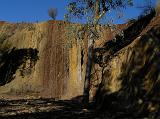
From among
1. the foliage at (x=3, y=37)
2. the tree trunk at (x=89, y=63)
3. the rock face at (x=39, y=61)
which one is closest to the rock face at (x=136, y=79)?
the tree trunk at (x=89, y=63)

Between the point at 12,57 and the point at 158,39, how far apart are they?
32.5 m

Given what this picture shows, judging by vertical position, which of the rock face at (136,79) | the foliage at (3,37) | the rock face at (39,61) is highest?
the foliage at (3,37)

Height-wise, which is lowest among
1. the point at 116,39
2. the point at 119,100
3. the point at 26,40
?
the point at 119,100

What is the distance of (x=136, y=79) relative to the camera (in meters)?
19.5

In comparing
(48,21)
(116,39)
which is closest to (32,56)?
(48,21)

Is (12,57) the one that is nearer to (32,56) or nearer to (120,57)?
(32,56)

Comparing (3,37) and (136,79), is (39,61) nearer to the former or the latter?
(3,37)

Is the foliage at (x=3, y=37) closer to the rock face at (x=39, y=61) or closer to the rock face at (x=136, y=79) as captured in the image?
the rock face at (x=39, y=61)

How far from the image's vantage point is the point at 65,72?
43906 millimetres

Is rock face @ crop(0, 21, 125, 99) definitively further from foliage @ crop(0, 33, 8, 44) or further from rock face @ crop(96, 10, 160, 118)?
rock face @ crop(96, 10, 160, 118)

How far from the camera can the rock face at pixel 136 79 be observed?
17938mm

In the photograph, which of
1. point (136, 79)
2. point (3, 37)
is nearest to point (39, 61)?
point (3, 37)

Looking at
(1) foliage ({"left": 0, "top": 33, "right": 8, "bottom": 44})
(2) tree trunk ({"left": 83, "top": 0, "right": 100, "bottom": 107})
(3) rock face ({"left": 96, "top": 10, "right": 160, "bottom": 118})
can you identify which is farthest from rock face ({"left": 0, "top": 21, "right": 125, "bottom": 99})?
(3) rock face ({"left": 96, "top": 10, "right": 160, "bottom": 118})

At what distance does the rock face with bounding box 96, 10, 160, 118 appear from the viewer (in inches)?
706
